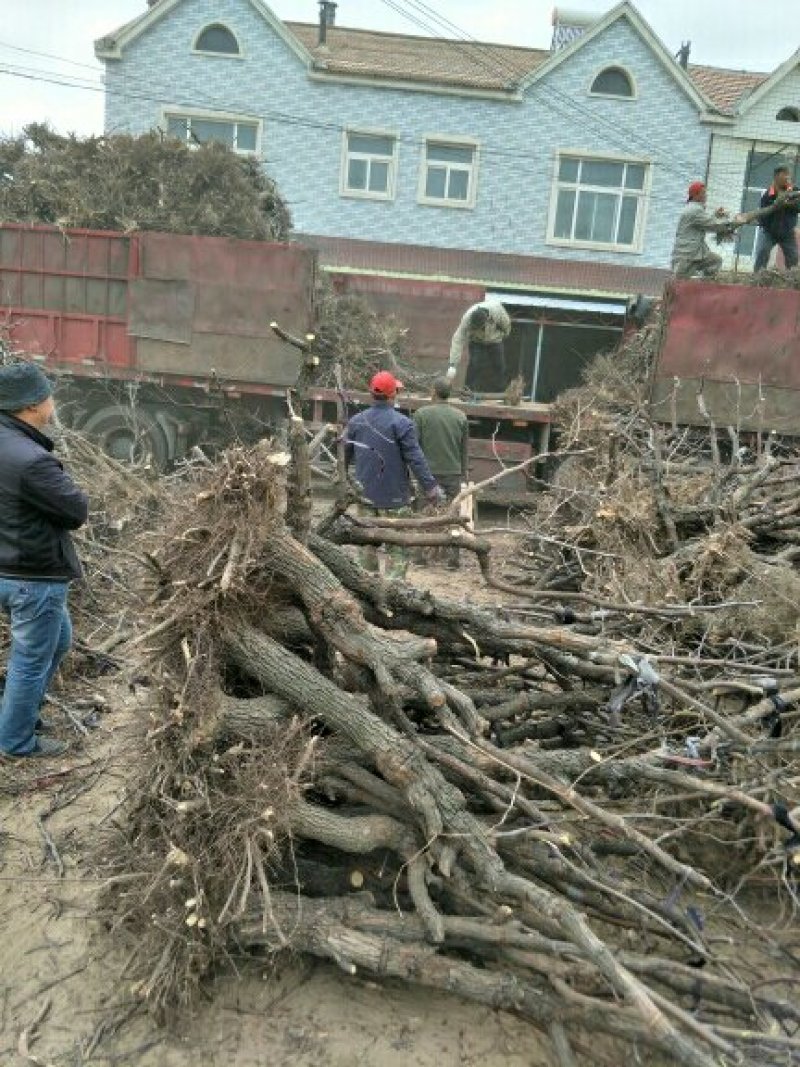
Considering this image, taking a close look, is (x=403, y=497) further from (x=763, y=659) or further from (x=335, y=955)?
(x=335, y=955)

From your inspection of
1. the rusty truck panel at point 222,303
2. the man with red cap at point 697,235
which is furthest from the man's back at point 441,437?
the man with red cap at point 697,235

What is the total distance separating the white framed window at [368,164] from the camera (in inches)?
807

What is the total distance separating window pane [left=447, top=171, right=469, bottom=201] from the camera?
20.6 m

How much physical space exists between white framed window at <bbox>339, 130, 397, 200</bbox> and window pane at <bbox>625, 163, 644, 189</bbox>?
5.53 meters

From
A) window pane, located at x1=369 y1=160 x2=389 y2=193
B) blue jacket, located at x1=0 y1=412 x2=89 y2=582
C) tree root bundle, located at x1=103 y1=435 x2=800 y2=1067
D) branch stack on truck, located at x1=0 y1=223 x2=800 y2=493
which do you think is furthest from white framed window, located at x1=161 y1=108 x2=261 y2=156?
tree root bundle, located at x1=103 y1=435 x2=800 y2=1067

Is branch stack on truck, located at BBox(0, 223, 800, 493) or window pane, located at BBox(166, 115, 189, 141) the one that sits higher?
window pane, located at BBox(166, 115, 189, 141)

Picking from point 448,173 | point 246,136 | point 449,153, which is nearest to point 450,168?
point 448,173

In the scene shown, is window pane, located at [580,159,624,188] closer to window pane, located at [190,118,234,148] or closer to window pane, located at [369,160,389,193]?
window pane, located at [369,160,389,193]

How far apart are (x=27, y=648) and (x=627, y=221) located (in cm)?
2010

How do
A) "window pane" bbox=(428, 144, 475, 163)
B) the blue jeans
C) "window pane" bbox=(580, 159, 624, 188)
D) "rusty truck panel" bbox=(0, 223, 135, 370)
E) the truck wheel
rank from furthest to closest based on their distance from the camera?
"window pane" bbox=(580, 159, 624, 188) → "window pane" bbox=(428, 144, 475, 163) → the truck wheel → "rusty truck panel" bbox=(0, 223, 135, 370) → the blue jeans

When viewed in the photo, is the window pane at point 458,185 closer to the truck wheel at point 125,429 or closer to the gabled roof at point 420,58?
the gabled roof at point 420,58

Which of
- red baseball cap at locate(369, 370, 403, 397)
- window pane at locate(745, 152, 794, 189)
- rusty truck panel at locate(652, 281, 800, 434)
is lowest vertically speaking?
red baseball cap at locate(369, 370, 403, 397)

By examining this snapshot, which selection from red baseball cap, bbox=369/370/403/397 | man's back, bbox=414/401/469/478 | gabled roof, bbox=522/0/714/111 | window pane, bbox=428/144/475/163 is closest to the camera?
red baseball cap, bbox=369/370/403/397

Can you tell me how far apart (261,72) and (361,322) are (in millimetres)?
12692
